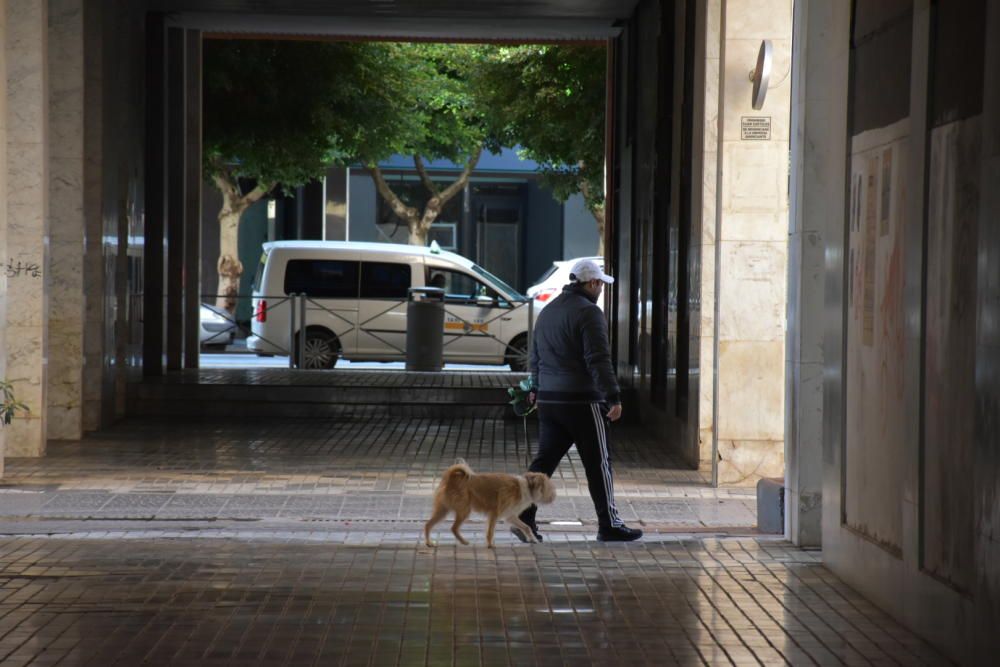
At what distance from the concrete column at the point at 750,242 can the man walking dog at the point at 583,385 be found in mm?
2803

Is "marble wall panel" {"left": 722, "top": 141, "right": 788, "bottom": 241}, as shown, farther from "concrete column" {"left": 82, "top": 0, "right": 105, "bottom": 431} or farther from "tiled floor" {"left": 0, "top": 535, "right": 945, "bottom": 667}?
"concrete column" {"left": 82, "top": 0, "right": 105, "bottom": 431}

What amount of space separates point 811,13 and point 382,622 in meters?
4.29

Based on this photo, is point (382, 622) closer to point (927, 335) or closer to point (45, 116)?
point (927, 335)

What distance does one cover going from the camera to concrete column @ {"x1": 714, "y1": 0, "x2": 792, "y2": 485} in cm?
1112

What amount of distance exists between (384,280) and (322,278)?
980 millimetres

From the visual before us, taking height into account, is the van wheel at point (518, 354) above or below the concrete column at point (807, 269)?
below

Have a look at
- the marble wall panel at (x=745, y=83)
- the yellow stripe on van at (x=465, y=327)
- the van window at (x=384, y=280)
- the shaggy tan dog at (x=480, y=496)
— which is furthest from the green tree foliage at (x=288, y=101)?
the shaggy tan dog at (x=480, y=496)

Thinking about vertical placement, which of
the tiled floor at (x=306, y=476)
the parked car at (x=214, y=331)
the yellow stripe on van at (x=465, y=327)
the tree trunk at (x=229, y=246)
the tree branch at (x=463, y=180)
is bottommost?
the tiled floor at (x=306, y=476)

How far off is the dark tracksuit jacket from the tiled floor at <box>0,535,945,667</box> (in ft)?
1.52

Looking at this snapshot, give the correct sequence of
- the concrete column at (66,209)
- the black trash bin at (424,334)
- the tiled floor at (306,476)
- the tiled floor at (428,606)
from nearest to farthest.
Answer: the tiled floor at (428,606)
the tiled floor at (306,476)
the concrete column at (66,209)
the black trash bin at (424,334)

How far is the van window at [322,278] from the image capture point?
2333 cm

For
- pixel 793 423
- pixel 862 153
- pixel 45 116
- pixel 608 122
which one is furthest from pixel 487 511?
pixel 608 122

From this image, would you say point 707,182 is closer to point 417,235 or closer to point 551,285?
point 551,285

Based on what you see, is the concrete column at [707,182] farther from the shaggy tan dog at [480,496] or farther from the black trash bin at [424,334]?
the black trash bin at [424,334]
